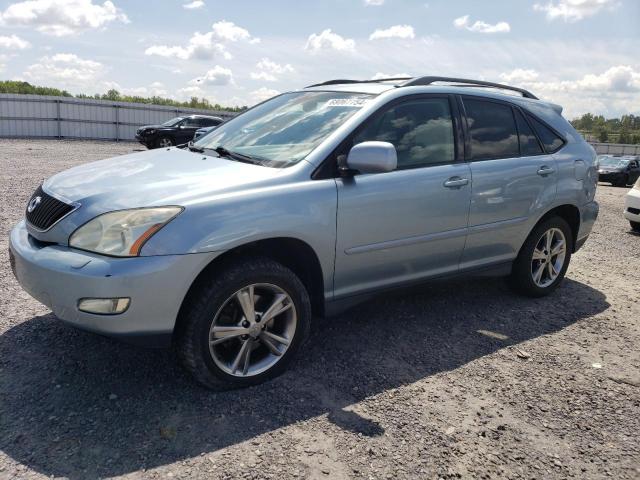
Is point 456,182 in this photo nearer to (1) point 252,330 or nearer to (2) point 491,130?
(2) point 491,130

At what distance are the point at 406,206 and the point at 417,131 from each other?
1.95ft

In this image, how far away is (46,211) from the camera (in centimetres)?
302

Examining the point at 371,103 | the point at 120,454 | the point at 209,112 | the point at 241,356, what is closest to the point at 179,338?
the point at 241,356

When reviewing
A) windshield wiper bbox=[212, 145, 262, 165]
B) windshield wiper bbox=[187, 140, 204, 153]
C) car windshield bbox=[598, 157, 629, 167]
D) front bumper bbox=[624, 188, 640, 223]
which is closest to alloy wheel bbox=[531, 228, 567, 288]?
windshield wiper bbox=[212, 145, 262, 165]

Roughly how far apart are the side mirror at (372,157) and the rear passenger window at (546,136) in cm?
204

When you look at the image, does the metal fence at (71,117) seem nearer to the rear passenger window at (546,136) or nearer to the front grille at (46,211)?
the front grille at (46,211)

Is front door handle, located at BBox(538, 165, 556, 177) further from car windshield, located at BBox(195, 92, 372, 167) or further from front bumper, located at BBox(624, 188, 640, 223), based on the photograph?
front bumper, located at BBox(624, 188, 640, 223)

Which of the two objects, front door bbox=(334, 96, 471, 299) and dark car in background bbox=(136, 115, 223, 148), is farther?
dark car in background bbox=(136, 115, 223, 148)

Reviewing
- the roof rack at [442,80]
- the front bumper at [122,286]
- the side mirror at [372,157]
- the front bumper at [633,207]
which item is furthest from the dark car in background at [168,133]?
the front bumper at [122,286]

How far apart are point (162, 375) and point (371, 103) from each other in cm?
217

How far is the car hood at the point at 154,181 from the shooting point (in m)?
2.82

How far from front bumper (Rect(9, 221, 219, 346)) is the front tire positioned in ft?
0.43

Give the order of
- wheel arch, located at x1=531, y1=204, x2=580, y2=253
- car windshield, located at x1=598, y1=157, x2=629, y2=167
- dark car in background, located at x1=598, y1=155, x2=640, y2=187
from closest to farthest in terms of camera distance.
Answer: wheel arch, located at x1=531, y1=204, x2=580, y2=253 → dark car in background, located at x1=598, y1=155, x2=640, y2=187 → car windshield, located at x1=598, y1=157, x2=629, y2=167

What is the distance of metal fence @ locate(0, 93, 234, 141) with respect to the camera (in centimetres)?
2381
